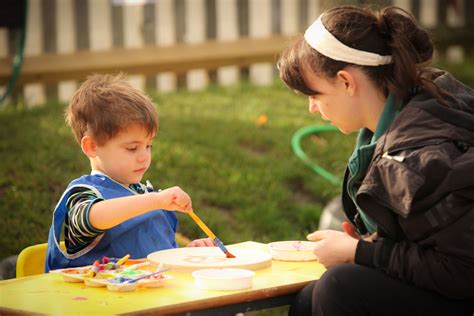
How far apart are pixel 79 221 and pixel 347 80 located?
887 millimetres

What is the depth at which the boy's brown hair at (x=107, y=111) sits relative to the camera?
2.93 metres

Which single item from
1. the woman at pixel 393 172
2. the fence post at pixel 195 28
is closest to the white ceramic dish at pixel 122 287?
the woman at pixel 393 172

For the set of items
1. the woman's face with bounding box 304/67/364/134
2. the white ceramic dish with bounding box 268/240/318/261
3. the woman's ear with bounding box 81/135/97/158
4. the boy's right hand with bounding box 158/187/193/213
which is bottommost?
the white ceramic dish with bounding box 268/240/318/261

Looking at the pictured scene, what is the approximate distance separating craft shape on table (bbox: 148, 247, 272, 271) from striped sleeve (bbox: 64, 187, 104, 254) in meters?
0.21

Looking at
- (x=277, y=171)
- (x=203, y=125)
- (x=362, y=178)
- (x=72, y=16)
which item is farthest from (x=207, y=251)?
(x=72, y=16)

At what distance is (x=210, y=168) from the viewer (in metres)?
5.39

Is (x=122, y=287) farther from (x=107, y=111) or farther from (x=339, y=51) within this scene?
(x=339, y=51)

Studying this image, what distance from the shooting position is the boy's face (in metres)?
2.94

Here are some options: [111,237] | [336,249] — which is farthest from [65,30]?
[336,249]

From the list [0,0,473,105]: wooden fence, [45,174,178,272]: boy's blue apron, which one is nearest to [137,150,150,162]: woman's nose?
[45,174,178,272]: boy's blue apron

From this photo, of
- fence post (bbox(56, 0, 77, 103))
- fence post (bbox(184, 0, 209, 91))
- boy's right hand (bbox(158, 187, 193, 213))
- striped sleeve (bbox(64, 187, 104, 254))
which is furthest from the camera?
fence post (bbox(184, 0, 209, 91))

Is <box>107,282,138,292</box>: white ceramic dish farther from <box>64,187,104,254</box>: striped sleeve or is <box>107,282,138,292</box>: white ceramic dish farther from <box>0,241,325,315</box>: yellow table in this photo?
<box>64,187,104,254</box>: striped sleeve

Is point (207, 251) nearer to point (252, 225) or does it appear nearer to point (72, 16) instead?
point (252, 225)

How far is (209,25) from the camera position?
7746 millimetres
